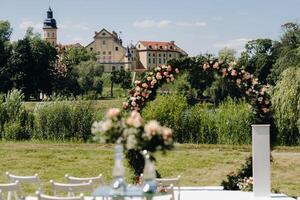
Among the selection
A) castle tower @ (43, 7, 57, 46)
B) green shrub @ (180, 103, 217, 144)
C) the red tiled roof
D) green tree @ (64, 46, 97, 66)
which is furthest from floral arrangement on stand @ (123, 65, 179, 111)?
the red tiled roof

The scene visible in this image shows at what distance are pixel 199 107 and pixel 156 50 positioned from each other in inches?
4365

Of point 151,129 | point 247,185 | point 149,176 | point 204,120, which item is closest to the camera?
point 151,129

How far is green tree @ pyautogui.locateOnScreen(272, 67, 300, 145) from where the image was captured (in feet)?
71.5

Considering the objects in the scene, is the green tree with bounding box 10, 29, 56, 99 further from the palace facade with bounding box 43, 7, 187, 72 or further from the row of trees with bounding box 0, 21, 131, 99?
the palace facade with bounding box 43, 7, 187, 72

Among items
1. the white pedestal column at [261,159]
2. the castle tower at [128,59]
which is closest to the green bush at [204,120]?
the white pedestal column at [261,159]

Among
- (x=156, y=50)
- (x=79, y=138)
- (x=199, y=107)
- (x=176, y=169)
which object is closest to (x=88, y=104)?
(x=79, y=138)

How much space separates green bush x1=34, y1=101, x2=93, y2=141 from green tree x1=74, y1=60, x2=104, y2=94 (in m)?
47.2

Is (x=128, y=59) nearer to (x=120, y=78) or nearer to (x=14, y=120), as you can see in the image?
(x=120, y=78)

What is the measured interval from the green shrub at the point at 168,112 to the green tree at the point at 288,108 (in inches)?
146

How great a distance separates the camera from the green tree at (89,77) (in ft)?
236

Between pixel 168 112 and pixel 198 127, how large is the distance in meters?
1.47

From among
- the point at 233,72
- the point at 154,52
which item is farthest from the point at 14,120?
the point at 154,52

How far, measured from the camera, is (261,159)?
1019 centimetres

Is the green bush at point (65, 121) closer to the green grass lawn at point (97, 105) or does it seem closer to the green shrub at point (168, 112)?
the green grass lawn at point (97, 105)
